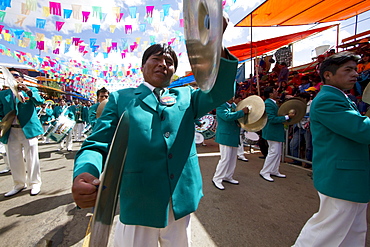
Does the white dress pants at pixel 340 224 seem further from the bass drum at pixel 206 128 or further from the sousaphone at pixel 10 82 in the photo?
the sousaphone at pixel 10 82

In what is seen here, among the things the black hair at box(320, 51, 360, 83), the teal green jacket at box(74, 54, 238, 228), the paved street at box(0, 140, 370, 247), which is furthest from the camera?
the paved street at box(0, 140, 370, 247)

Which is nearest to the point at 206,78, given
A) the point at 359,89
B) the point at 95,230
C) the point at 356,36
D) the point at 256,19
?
the point at 95,230

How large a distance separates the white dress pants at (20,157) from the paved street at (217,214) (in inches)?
10.8

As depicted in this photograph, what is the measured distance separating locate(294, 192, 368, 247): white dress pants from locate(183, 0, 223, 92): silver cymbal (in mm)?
1611

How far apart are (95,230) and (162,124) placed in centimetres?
69

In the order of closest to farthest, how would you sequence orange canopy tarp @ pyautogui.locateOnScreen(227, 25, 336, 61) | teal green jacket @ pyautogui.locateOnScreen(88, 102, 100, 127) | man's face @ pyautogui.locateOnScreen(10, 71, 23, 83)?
man's face @ pyautogui.locateOnScreen(10, 71, 23, 83) < teal green jacket @ pyautogui.locateOnScreen(88, 102, 100, 127) < orange canopy tarp @ pyautogui.locateOnScreen(227, 25, 336, 61)

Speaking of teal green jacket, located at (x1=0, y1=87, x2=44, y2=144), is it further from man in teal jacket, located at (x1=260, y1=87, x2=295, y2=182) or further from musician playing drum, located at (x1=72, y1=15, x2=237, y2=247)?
man in teal jacket, located at (x1=260, y1=87, x2=295, y2=182)

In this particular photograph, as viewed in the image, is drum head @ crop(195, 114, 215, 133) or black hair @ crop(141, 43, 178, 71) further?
drum head @ crop(195, 114, 215, 133)

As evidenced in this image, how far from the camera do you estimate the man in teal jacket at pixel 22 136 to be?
344 cm

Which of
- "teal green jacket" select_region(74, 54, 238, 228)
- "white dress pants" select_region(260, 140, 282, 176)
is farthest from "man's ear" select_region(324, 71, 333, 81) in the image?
"white dress pants" select_region(260, 140, 282, 176)

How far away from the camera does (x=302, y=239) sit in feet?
5.96

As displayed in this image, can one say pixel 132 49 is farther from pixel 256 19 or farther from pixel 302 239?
pixel 302 239

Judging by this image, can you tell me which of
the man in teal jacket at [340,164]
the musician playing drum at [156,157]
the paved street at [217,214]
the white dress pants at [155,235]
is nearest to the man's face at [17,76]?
the paved street at [217,214]

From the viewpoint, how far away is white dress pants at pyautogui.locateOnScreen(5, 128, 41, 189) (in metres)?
3.51
